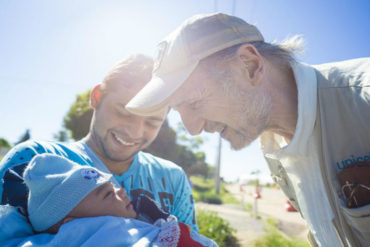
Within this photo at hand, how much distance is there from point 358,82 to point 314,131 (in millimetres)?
428

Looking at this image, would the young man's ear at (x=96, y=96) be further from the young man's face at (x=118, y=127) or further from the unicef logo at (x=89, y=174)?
the unicef logo at (x=89, y=174)

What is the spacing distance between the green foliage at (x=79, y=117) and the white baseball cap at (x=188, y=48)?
13839mm

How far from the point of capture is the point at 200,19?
69.4 inches

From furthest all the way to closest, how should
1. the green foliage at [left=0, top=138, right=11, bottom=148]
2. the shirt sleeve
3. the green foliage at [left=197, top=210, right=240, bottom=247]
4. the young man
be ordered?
the green foliage at [left=0, top=138, right=11, bottom=148], the green foliage at [left=197, top=210, right=240, bottom=247], the shirt sleeve, the young man

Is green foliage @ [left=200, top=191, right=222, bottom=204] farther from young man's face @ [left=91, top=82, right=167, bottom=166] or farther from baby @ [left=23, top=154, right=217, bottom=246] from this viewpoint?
baby @ [left=23, top=154, right=217, bottom=246]

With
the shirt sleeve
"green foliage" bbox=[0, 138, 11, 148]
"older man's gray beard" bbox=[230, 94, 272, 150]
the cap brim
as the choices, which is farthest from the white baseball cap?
"green foliage" bbox=[0, 138, 11, 148]

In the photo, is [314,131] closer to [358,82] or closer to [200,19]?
[358,82]

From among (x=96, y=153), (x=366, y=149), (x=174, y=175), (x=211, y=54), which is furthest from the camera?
(x=174, y=175)

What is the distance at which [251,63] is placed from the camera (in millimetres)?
1777

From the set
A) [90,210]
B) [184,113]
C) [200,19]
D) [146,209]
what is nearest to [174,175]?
[146,209]

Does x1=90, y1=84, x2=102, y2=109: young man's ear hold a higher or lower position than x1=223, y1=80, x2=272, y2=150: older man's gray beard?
higher

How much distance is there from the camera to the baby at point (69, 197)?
1.39 meters

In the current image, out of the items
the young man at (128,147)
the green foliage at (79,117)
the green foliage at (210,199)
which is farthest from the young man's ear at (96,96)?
the green foliage at (210,199)

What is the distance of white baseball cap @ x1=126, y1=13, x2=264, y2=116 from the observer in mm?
1727
